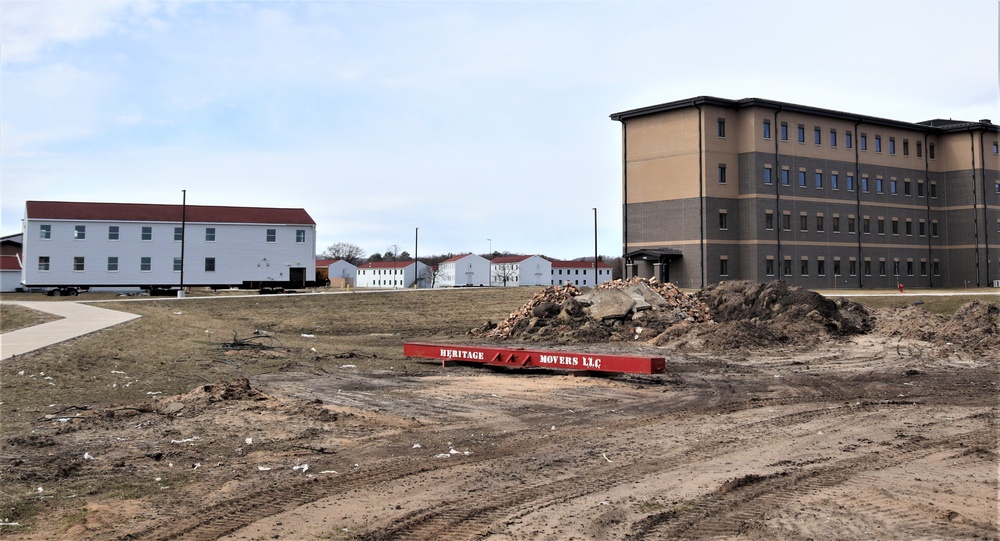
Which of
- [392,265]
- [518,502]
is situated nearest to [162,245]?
[518,502]

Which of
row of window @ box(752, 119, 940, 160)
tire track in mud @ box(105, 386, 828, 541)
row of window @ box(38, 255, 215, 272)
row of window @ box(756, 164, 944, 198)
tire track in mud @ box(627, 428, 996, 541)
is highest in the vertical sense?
row of window @ box(752, 119, 940, 160)

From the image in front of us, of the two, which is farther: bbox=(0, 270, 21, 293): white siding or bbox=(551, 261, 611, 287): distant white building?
bbox=(551, 261, 611, 287): distant white building

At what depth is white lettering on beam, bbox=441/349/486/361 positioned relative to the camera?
1939 centimetres

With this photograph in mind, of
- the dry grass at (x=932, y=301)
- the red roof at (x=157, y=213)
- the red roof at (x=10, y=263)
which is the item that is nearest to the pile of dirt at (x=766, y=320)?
the dry grass at (x=932, y=301)

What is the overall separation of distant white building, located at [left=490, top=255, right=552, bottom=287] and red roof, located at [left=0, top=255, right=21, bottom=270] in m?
75.5

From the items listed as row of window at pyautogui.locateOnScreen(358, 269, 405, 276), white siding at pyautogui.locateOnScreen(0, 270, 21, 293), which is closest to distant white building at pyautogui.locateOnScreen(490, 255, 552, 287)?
row of window at pyautogui.locateOnScreen(358, 269, 405, 276)

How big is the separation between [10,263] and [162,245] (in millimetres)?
22970

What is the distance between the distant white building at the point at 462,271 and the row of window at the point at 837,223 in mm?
75319

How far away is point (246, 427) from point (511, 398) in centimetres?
529

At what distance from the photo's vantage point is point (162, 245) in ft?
198

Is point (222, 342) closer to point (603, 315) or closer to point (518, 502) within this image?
point (603, 315)

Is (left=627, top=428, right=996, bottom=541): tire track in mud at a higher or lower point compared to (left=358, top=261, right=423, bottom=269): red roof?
lower

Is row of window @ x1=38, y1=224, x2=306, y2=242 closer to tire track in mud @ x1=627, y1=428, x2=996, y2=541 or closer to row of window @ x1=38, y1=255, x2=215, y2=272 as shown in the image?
row of window @ x1=38, y1=255, x2=215, y2=272

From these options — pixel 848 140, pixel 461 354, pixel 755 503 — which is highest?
pixel 848 140
